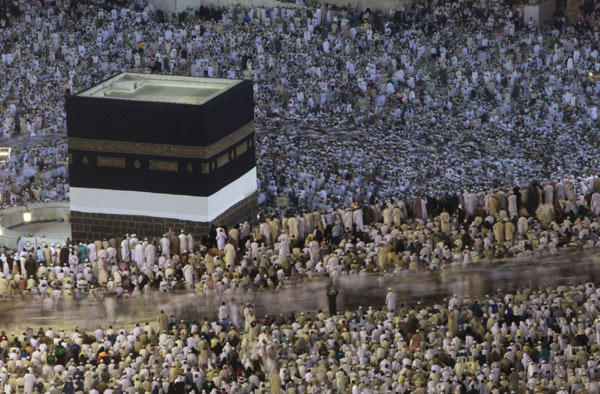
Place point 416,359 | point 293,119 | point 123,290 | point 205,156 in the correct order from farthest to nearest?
point 293,119
point 205,156
point 123,290
point 416,359

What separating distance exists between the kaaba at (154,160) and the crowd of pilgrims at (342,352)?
5894 mm

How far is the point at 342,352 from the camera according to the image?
1928 inches

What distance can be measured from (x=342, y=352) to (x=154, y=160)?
34.2 ft

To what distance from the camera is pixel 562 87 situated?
6844 cm

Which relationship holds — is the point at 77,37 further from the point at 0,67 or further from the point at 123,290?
the point at 123,290

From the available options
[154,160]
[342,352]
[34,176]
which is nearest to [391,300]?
[342,352]

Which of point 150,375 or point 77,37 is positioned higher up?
point 77,37

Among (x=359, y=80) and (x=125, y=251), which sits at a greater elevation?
(x=359, y=80)

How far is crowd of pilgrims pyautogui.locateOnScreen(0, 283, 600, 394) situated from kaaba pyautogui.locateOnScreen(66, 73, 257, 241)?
5.89 metres

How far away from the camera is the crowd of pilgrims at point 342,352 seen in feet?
156

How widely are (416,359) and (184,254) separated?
890 cm

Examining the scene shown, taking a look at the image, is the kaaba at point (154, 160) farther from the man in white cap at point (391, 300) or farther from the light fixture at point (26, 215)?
the man in white cap at point (391, 300)

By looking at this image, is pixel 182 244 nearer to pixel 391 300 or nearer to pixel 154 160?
pixel 154 160

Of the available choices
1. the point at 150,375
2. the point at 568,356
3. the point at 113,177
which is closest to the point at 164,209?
the point at 113,177
